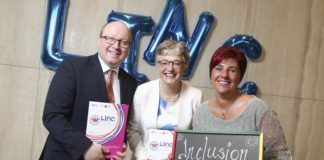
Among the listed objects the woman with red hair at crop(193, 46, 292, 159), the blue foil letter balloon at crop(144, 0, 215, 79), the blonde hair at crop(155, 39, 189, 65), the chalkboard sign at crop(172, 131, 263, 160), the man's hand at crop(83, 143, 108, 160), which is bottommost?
the man's hand at crop(83, 143, 108, 160)

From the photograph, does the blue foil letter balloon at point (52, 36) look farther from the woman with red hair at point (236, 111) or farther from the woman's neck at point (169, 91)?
the woman with red hair at point (236, 111)

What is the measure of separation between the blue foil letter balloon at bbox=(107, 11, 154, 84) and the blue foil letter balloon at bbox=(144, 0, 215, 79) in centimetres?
9

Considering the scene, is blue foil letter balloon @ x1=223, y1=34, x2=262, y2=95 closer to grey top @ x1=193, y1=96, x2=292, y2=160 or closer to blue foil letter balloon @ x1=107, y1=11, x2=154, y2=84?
blue foil letter balloon @ x1=107, y1=11, x2=154, y2=84

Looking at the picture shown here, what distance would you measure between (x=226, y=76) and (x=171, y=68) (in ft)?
1.09

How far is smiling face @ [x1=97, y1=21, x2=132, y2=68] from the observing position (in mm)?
1712

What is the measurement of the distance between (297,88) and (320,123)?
380mm

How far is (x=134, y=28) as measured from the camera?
2.88m

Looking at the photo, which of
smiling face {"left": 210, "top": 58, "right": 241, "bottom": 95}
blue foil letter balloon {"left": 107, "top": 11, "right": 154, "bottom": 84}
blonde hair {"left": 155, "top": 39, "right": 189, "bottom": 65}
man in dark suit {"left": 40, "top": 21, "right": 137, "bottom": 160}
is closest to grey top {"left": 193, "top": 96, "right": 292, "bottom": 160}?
smiling face {"left": 210, "top": 58, "right": 241, "bottom": 95}

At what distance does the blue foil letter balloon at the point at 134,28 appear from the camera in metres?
2.85

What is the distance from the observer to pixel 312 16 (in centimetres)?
316

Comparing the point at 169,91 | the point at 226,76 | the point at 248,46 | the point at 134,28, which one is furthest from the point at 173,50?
the point at 248,46

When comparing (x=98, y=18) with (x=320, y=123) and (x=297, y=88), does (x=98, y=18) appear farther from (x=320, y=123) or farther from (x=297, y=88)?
(x=320, y=123)

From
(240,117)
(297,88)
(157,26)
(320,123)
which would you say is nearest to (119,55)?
(240,117)

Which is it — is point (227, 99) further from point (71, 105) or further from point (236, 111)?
point (71, 105)
